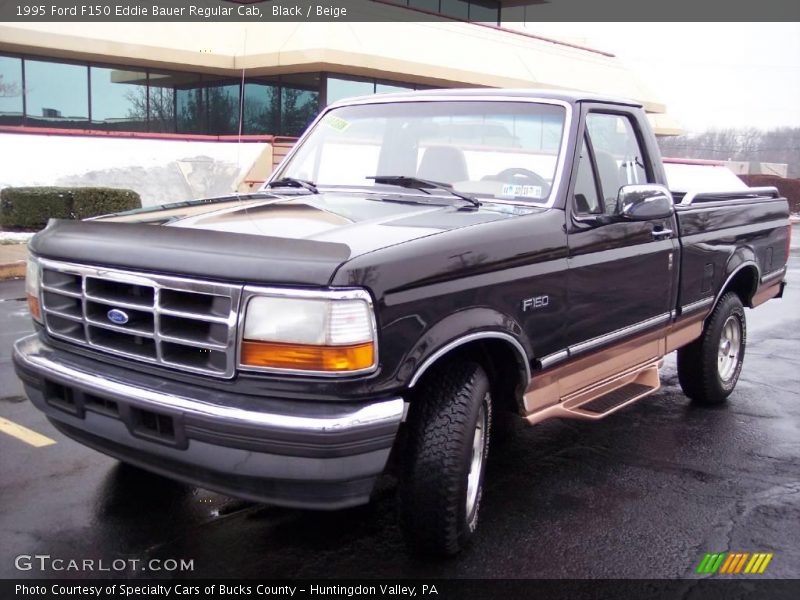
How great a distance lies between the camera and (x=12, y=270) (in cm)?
1093

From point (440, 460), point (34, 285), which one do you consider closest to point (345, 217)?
point (440, 460)

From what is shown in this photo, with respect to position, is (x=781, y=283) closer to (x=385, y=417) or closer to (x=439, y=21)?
(x=385, y=417)

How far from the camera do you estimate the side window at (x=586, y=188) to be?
416 cm

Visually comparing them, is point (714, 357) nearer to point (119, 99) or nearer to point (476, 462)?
point (476, 462)

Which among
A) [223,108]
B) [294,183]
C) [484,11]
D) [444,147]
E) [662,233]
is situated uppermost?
[484,11]

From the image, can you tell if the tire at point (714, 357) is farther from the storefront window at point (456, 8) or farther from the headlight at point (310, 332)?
the storefront window at point (456, 8)

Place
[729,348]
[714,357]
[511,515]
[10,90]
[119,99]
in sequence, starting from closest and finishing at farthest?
[511,515], [714,357], [729,348], [10,90], [119,99]

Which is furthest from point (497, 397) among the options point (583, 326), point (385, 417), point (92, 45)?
point (92, 45)

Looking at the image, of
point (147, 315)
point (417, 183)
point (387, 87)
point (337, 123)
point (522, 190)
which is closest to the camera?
point (147, 315)

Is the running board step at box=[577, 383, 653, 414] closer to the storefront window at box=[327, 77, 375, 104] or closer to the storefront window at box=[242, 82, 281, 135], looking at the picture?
the storefront window at box=[327, 77, 375, 104]

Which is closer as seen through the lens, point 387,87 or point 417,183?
point 417,183

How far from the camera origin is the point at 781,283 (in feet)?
22.2

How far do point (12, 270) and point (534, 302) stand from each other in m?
9.39

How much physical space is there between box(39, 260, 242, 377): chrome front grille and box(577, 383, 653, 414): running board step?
2.22m
